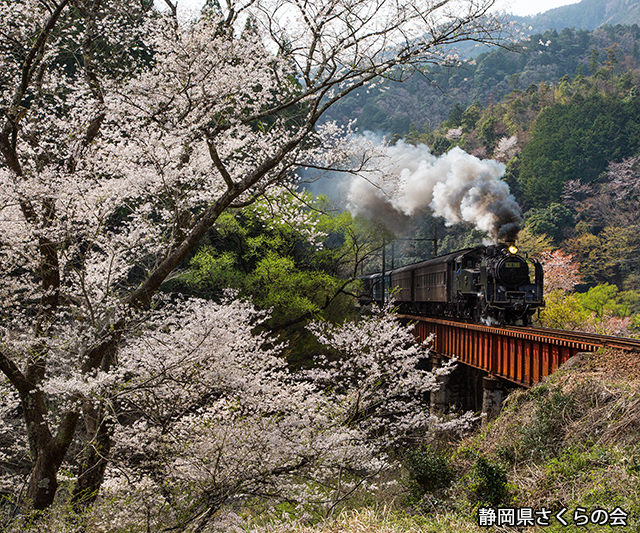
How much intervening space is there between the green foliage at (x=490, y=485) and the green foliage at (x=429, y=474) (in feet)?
6.64

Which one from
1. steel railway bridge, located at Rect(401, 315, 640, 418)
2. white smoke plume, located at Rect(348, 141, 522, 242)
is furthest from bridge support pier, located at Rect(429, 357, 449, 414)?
white smoke plume, located at Rect(348, 141, 522, 242)

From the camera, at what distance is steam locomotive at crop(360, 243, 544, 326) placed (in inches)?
599

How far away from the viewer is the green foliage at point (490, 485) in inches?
262

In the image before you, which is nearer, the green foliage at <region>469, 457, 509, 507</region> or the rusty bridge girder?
the green foliage at <region>469, 457, 509, 507</region>

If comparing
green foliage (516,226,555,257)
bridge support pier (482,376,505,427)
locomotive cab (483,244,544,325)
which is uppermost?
green foliage (516,226,555,257)

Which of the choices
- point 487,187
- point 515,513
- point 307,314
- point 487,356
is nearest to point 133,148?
point 515,513

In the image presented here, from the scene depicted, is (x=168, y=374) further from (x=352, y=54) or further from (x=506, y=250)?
(x=506, y=250)

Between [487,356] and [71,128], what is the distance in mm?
11135

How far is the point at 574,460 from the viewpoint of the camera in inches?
244

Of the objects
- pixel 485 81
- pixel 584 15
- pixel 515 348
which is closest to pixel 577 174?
pixel 485 81

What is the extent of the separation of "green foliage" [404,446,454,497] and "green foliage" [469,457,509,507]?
6.64ft

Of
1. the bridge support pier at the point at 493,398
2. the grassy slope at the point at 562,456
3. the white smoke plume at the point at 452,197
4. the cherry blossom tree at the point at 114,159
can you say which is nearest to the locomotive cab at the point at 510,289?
the white smoke plume at the point at 452,197

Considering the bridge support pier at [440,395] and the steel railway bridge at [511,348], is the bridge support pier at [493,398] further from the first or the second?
the bridge support pier at [440,395]

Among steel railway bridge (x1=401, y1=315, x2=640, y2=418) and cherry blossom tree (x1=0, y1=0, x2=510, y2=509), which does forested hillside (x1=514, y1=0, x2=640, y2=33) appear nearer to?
steel railway bridge (x1=401, y1=315, x2=640, y2=418)
